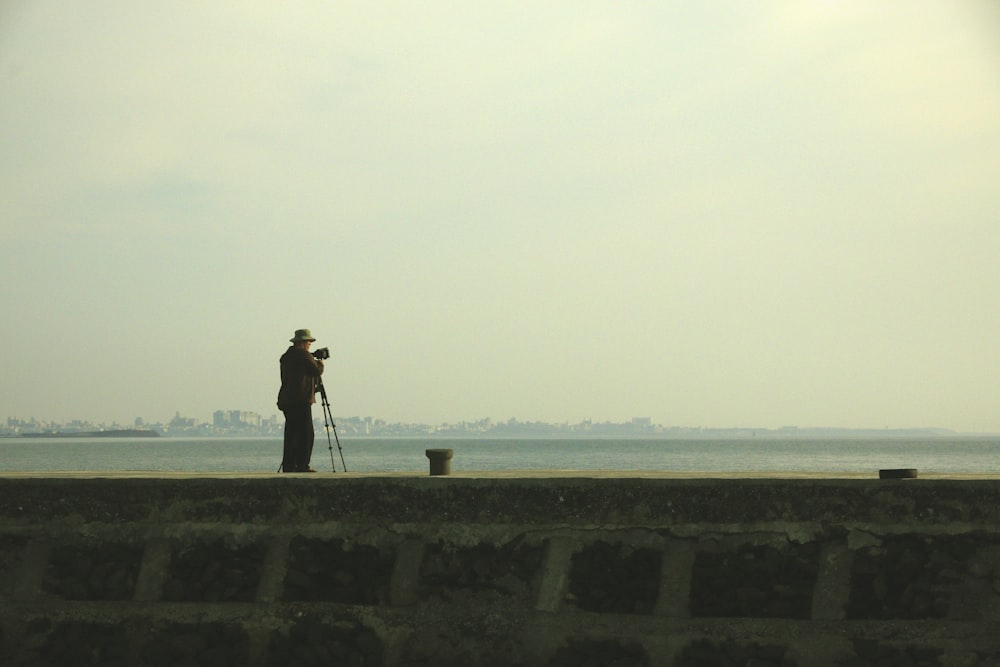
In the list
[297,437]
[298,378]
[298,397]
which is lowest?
[297,437]

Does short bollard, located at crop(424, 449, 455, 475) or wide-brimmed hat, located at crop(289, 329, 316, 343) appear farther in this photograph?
wide-brimmed hat, located at crop(289, 329, 316, 343)

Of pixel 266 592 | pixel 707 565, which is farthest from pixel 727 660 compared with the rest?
pixel 266 592

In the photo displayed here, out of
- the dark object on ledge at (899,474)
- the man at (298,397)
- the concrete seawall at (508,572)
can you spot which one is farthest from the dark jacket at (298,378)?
the dark object on ledge at (899,474)

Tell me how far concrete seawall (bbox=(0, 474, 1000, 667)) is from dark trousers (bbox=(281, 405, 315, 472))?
11.3ft

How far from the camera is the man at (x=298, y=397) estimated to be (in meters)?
11.7

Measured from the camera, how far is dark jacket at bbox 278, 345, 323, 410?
12.0m

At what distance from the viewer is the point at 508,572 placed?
25.5 ft

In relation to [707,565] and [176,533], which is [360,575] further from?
[707,565]

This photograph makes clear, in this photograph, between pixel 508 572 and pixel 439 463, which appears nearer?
pixel 508 572

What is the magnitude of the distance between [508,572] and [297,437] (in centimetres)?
449

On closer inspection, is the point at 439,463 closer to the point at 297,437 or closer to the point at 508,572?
the point at 508,572

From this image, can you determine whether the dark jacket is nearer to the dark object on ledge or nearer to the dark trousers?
the dark trousers

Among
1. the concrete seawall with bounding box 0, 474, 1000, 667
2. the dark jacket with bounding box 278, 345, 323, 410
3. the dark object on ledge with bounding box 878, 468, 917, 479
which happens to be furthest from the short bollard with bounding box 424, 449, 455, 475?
the dark jacket with bounding box 278, 345, 323, 410

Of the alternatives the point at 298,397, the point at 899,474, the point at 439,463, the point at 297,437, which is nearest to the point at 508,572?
the point at 439,463
